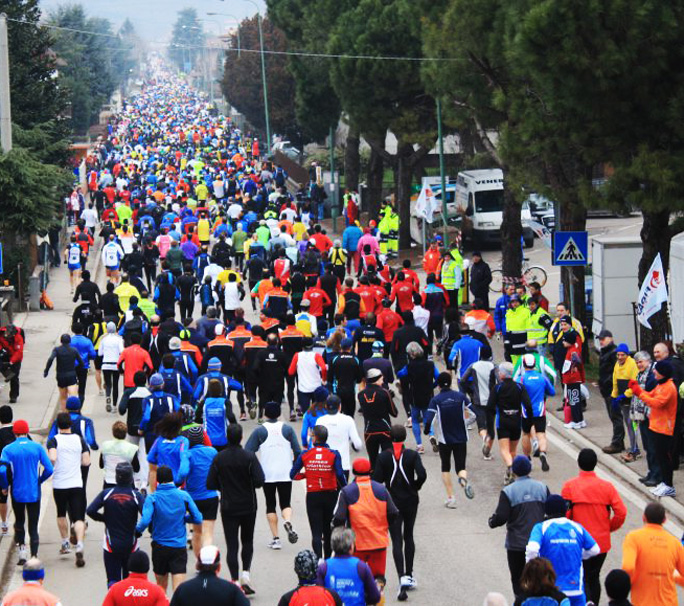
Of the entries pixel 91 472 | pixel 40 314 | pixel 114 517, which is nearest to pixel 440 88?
pixel 40 314

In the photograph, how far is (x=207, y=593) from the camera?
1016 cm

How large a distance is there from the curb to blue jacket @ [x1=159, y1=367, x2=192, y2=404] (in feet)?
17.3

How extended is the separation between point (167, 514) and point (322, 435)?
177cm

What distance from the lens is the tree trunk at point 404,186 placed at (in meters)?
43.2

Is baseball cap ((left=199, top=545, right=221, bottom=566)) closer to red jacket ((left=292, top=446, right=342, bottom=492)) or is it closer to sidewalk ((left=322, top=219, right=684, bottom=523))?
red jacket ((left=292, top=446, right=342, bottom=492))

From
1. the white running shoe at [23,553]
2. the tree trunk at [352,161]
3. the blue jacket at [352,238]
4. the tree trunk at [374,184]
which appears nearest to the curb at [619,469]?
the white running shoe at [23,553]

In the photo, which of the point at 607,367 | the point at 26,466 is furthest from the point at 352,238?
the point at 26,466

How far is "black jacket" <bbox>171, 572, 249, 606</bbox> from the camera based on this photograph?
10.2 m

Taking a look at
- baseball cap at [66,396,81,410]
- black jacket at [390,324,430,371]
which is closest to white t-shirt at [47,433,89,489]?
baseball cap at [66,396,81,410]

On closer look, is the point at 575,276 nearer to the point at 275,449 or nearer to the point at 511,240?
the point at 511,240

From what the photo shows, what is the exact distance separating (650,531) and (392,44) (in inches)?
1260

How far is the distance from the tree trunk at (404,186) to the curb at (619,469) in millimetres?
21851

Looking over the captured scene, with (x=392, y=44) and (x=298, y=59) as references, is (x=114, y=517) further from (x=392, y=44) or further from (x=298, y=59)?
(x=298, y=59)

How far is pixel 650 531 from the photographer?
10.8 metres
